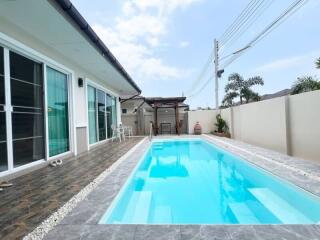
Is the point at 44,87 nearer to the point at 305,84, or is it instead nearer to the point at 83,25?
the point at 83,25

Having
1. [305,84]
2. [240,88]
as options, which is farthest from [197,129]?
[305,84]

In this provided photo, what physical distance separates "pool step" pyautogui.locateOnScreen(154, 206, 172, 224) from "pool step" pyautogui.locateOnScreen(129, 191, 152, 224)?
0.14 metres

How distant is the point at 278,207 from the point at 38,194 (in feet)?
12.1

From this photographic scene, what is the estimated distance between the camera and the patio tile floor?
8.78 ft

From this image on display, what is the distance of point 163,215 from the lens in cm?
346

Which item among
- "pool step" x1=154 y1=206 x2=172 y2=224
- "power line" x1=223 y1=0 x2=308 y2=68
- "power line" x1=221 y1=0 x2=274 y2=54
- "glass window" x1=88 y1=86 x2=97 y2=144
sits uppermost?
"power line" x1=221 y1=0 x2=274 y2=54

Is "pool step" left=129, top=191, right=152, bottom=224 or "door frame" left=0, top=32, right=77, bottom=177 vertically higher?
"door frame" left=0, top=32, right=77, bottom=177

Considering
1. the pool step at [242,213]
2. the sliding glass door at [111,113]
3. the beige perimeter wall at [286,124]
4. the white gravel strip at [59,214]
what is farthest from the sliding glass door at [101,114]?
the pool step at [242,213]

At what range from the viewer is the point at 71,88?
24.8 feet

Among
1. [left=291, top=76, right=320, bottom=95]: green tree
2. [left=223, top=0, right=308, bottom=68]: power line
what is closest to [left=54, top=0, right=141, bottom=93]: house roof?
[left=223, top=0, right=308, bottom=68]: power line

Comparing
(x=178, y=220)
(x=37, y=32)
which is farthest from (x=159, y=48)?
(x=178, y=220)

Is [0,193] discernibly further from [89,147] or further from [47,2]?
[89,147]

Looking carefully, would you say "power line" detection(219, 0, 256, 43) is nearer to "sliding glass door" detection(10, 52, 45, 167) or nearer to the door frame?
the door frame

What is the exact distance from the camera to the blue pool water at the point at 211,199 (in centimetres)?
329
